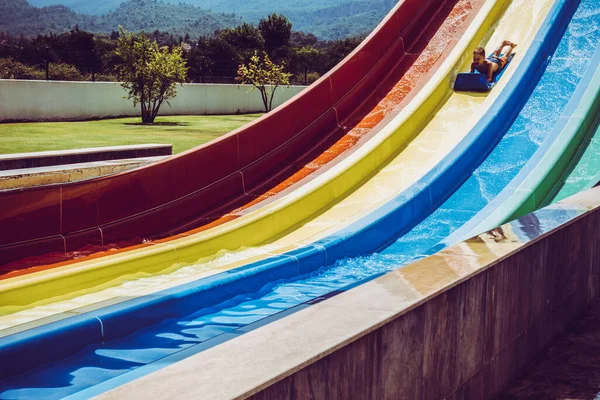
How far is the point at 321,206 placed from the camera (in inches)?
302

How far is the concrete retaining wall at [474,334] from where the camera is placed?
90.0 inches

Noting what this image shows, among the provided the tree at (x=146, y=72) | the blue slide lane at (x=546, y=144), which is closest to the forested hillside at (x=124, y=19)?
the tree at (x=146, y=72)

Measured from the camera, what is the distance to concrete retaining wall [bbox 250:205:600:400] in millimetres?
2287

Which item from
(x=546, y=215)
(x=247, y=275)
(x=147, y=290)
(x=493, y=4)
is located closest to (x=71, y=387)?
(x=147, y=290)

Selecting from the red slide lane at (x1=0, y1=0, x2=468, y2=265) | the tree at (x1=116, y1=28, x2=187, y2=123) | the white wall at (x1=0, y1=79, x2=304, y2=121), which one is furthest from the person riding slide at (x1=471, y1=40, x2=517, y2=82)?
the white wall at (x1=0, y1=79, x2=304, y2=121)

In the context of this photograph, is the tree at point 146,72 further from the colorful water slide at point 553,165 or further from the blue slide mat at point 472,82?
the colorful water slide at point 553,165

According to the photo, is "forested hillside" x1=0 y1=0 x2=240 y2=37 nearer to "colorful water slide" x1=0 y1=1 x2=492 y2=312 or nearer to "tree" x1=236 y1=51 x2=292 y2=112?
"tree" x1=236 y1=51 x2=292 y2=112

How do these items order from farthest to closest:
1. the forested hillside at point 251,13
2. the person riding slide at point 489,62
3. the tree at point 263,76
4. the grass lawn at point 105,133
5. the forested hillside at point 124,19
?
the forested hillside at point 251,13 → the forested hillside at point 124,19 → the tree at point 263,76 → the grass lawn at point 105,133 → the person riding slide at point 489,62

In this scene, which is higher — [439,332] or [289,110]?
[289,110]

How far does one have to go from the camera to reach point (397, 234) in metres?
7.25

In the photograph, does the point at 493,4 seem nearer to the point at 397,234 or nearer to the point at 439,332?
the point at 397,234

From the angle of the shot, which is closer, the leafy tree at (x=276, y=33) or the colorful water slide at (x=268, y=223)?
the colorful water slide at (x=268, y=223)

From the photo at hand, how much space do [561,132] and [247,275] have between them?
423 centimetres

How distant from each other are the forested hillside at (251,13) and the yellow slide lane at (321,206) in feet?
216
